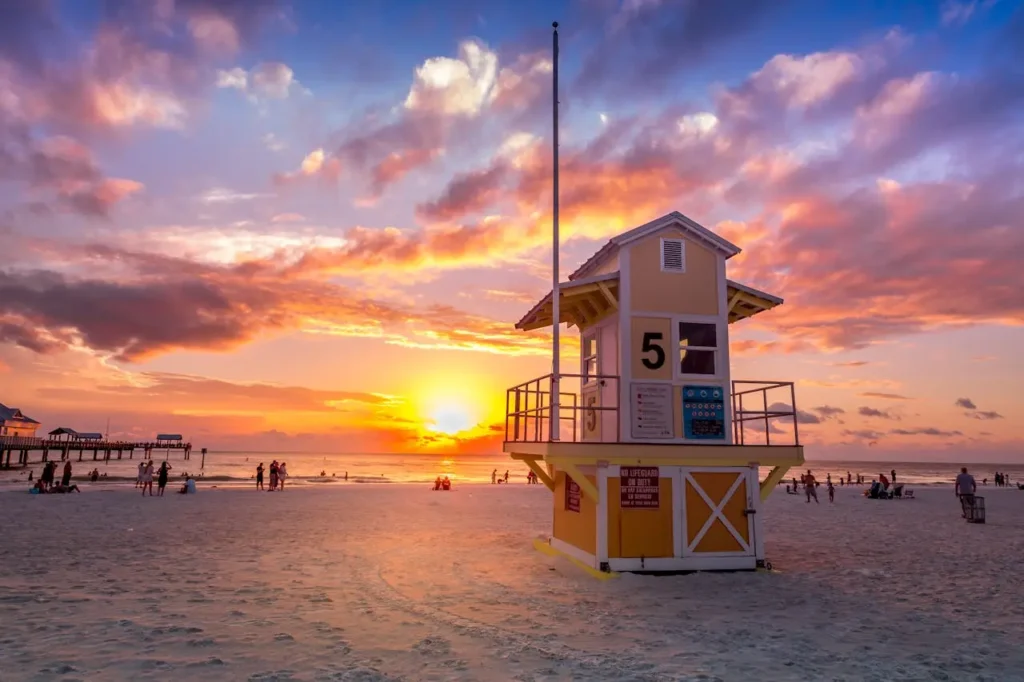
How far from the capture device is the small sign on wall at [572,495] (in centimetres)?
1554

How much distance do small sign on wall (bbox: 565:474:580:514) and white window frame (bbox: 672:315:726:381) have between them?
378cm

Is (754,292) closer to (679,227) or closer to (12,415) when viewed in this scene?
(679,227)

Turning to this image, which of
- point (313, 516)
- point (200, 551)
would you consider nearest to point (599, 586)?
point (200, 551)

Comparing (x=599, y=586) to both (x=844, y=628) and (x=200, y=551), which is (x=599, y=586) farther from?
(x=200, y=551)

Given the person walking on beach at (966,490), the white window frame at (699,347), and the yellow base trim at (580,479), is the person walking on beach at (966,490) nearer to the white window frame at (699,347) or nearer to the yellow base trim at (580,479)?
the white window frame at (699,347)

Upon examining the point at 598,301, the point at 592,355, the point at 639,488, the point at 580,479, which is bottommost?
the point at 639,488

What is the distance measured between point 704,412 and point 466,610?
741 centimetres

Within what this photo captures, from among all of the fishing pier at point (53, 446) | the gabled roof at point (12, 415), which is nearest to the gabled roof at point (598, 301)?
the fishing pier at point (53, 446)

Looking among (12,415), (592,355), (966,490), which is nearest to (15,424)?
(12,415)

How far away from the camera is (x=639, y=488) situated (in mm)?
14148

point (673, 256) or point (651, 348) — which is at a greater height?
point (673, 256)

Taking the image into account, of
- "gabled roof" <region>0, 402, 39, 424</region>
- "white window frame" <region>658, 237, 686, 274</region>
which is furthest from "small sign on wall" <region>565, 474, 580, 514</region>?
"gabled roof" <region>0, 402, 39, 424</region>

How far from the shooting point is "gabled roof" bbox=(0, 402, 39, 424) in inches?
4072

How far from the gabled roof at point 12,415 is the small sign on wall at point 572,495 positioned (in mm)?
119373
